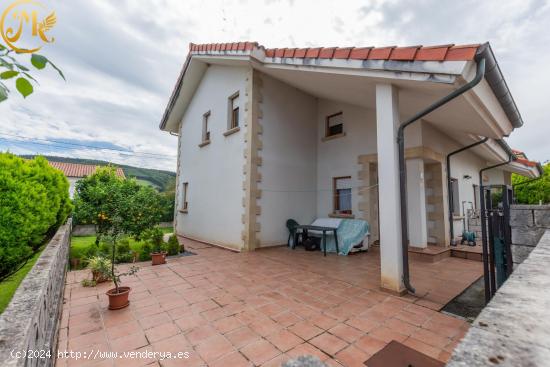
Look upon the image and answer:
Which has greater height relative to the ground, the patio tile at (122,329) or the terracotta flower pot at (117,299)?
the terracotta flower pot at (117,299)

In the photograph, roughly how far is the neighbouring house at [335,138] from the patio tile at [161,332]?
3.18 m

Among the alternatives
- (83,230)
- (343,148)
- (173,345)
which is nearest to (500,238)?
(173,345)

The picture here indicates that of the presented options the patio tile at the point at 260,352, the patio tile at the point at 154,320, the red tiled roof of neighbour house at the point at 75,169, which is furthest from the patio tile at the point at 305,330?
the red tiled roof of neighbour house at the point at 75,169

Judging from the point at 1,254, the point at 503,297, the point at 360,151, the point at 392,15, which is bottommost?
the point at 1,254

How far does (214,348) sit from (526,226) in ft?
11.5

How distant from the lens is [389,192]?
12.6 feet

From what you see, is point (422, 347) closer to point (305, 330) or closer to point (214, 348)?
point (305, 330)

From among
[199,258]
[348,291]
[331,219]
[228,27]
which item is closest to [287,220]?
[331,219]

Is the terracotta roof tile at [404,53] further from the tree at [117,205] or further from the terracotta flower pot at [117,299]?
the terracotta flower pot at [117,299]

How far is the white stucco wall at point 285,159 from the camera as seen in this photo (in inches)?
290

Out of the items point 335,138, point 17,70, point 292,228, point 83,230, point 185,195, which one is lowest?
point 83,230

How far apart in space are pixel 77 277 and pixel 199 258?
247 cm

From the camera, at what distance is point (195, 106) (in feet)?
35.5

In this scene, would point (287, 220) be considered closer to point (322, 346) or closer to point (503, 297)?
point (322, 346)
